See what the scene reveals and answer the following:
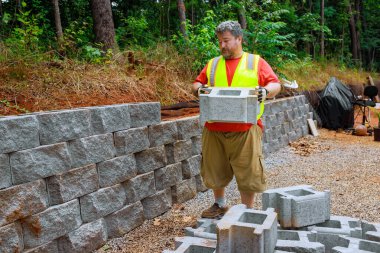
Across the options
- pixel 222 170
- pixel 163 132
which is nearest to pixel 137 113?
pixel 163 132

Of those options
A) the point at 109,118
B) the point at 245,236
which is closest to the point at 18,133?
the point at 109,118

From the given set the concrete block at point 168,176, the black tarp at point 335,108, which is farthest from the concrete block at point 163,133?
the black tarp at point 335,108

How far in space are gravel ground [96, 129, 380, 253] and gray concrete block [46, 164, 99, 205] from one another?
632 millimetres

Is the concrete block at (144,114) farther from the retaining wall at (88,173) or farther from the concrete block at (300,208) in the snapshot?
the concrete block at (300,208)

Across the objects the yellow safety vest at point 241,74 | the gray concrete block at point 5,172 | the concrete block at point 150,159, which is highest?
the yellow safety vest at point 241,74

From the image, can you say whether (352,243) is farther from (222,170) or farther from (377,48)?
(377,48)

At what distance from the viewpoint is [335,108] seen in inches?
463

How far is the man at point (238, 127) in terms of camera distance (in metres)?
3.71

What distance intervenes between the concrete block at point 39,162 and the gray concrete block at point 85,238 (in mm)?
568

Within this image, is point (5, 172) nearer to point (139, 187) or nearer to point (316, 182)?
point (139, 187)

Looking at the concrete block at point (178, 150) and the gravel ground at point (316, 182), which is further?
the concrete block at point (178, 150)

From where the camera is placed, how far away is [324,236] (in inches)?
125

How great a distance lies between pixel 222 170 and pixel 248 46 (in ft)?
19.7

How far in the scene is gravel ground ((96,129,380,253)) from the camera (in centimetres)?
408
